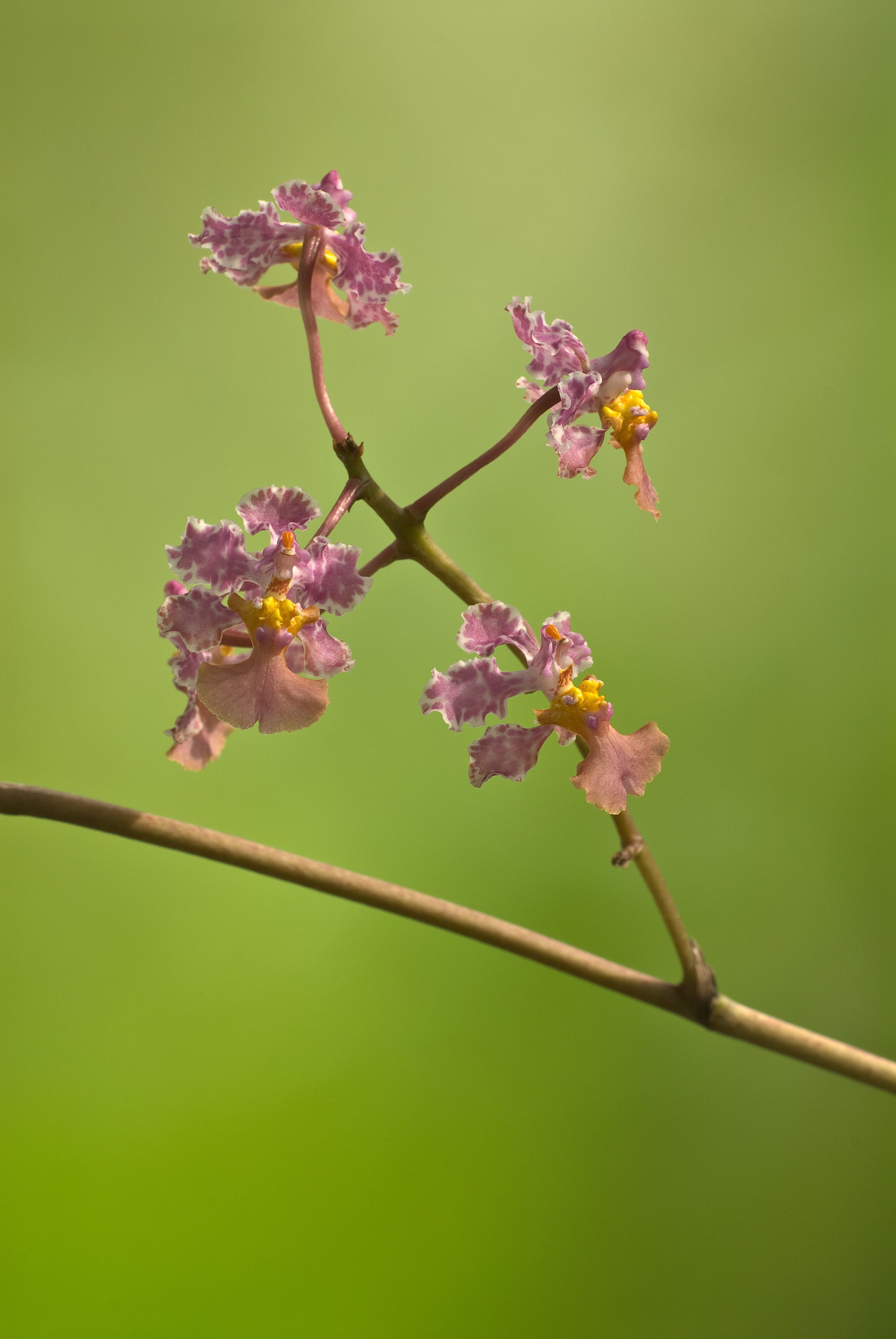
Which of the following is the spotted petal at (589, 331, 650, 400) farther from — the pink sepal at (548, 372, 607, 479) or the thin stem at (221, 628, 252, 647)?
the thin stem at (221, 628, 252, 647)

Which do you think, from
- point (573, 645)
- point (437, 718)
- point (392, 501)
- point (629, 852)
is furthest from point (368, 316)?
point (437, 718)

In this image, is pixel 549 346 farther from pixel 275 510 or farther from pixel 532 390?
pixel 275 510

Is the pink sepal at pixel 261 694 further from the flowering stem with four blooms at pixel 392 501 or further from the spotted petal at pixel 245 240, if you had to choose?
the spotted petal at pixel 245 240

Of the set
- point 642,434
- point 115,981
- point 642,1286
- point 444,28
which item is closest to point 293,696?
point 642,434

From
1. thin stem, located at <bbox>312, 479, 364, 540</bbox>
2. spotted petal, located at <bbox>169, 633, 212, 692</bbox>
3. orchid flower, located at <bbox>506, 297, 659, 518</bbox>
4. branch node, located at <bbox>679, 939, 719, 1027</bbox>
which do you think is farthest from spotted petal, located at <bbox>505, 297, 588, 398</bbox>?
branch node, located at <bbox>679, 939, 719, 1027</bbox>

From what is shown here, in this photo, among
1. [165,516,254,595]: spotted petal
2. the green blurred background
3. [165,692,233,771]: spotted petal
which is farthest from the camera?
the green blurred background

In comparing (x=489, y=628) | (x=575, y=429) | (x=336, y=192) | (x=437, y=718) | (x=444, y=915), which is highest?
(x=437, y=718)

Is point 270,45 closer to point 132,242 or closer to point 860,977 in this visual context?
point 132,242
